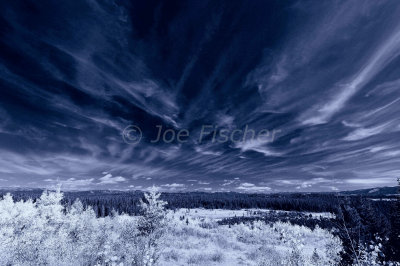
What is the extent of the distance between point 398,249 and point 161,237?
15.9m

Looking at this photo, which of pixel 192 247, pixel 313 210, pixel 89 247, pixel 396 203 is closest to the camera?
pixel 89 247

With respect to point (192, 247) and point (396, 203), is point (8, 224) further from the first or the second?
point (396, 203)

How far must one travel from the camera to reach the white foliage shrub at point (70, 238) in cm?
944

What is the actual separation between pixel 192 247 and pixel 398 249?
14673 millimetres

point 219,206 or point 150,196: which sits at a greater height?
point 150,196

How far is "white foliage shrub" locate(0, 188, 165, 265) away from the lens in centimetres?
944

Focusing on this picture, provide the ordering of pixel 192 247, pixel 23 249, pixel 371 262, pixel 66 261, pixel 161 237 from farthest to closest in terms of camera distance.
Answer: pixel 192 247, pixel 161 237, pixel 23 249, pixel 66 261, pixel 371 262

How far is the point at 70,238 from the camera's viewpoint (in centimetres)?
1723

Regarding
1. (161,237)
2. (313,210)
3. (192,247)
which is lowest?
(313,210)

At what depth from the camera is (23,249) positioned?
1150 centimetres

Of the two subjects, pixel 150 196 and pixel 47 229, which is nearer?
pixel 47 229

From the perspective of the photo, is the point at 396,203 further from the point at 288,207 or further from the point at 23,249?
the point at 288,207

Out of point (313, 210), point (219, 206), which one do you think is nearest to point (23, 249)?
point (219, 206)

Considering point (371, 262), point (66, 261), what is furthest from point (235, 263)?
point (66, 261)
